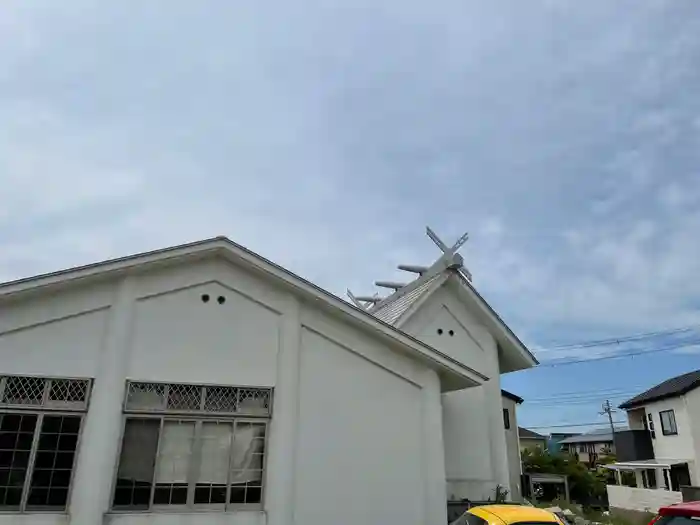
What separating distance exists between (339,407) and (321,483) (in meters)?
1.41

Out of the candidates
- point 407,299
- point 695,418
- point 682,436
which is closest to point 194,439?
point 407,299

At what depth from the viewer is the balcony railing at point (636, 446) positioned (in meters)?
34.6

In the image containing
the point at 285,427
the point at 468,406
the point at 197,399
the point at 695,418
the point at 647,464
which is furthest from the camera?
the point at 647,464

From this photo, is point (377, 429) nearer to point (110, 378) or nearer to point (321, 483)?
point (321, 483)

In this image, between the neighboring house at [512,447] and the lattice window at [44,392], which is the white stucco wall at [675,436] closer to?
the neighboring house at [512,447]

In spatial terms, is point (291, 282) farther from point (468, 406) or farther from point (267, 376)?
point (468, 406)

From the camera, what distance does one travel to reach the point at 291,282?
1032cm

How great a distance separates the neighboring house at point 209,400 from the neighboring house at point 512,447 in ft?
18.3

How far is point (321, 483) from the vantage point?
31.1ft

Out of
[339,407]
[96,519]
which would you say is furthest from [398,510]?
[96,519]

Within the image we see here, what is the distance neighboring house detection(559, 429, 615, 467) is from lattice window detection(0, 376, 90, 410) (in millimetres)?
55984

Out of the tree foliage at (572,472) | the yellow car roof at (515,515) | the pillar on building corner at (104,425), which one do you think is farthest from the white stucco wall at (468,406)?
the tree foliage at (572,472)

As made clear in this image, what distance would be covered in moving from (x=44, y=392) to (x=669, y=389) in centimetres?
3502

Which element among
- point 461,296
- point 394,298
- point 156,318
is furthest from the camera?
point 394,298
